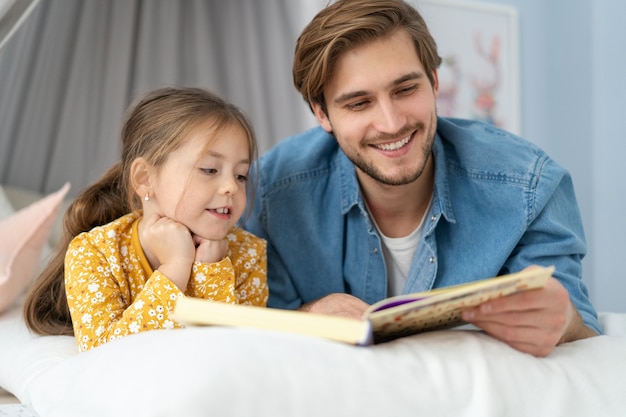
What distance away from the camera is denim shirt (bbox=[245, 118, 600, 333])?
151 centimetres

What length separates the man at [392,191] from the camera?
1.51 m

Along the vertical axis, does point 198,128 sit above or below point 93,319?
above

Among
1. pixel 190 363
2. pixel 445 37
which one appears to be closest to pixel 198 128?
pixel 190 363

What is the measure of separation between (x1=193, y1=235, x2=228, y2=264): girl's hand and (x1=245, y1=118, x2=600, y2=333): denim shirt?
0.35 meters

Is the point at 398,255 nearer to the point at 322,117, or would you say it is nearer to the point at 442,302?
the point at 322,117

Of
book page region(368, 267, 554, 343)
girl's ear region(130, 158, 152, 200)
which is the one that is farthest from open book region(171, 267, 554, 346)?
girl's ear region(130, 158, 152, 200)

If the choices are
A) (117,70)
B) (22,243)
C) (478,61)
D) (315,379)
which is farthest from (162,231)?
(478,61)

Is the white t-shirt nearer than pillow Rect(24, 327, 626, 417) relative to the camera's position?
No

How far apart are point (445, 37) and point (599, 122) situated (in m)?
0.77

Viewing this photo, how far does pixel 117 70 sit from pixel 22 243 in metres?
0.87

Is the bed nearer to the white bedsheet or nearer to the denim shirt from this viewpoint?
the white bedsheet

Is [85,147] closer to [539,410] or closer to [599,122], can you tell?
[539,410]

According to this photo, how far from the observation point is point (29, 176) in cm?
222

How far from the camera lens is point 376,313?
0.82 metres
